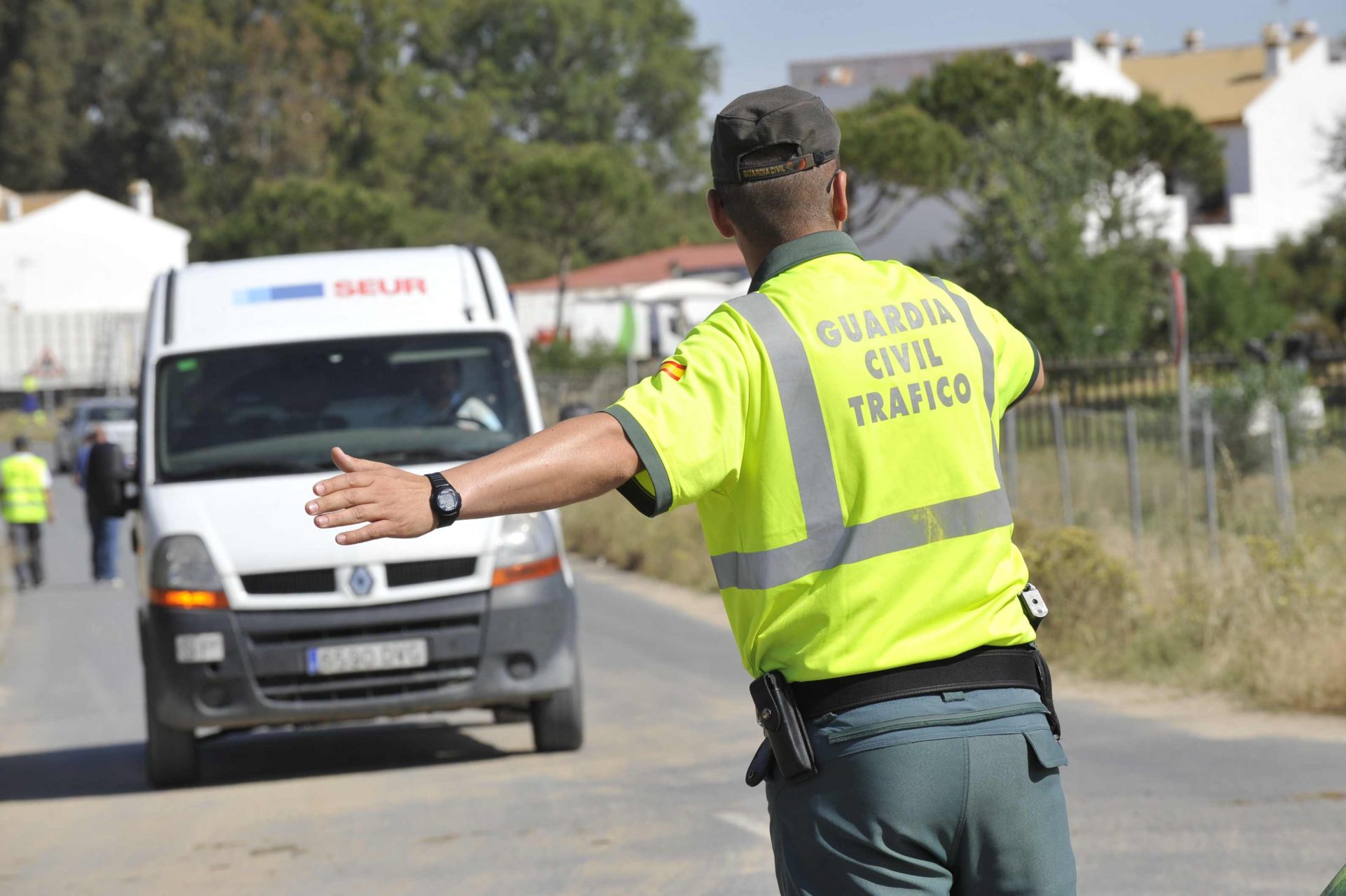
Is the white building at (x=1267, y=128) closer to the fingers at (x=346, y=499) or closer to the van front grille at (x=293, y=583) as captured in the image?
the van front grille at (x=293, y=583)

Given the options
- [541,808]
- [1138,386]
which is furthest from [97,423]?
[541,808]

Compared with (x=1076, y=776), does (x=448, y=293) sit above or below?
above

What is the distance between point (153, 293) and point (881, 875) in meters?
7.16

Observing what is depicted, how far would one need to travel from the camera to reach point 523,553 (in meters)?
7.89

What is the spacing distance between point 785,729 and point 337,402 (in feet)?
20.2

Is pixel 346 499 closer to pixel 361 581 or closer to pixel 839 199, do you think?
pixel 839 199

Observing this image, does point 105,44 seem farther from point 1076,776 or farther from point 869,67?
point 1076,776

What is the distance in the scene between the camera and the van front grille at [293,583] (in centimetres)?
768

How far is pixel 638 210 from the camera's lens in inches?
2486

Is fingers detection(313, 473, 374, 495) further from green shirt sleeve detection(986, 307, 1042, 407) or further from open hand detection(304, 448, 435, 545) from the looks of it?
green shirt sleeve detection(986, 307, 1042, 407)

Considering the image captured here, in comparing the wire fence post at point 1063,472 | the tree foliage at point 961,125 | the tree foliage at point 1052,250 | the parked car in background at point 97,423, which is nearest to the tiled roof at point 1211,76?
the tree foliage at point 961,125

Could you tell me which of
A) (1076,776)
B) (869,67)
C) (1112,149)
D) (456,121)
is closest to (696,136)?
(456,121)

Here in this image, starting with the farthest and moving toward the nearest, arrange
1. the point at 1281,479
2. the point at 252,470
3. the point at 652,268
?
1. the point at 652,268
2. the point at 1281,479
3. the point at 252,470

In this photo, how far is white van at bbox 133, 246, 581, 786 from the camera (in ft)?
25.2
